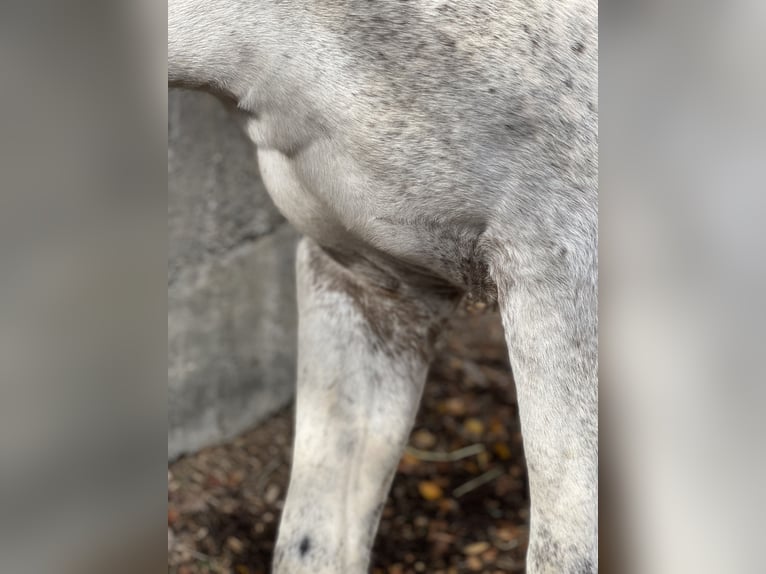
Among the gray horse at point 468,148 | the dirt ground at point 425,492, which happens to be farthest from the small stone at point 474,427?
the gray horse at point 468,148

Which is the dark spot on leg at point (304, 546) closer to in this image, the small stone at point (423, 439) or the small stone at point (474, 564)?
the small stone at point (474, 564)

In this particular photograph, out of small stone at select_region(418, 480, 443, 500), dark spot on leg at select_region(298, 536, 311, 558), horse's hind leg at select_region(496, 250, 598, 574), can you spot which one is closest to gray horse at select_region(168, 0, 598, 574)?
horse's hind leg at select_region(496, 250, 598, 574)

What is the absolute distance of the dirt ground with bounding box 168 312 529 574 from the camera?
120cm

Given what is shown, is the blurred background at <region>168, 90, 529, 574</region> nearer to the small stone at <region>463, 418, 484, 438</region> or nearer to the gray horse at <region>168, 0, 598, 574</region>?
the small stone at <region>463, 418, 484, 438</region>

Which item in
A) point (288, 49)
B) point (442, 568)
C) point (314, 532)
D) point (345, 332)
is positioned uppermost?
point (288, 49)

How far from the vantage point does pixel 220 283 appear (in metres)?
1.30

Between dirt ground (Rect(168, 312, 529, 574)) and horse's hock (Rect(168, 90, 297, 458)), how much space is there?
0.06 metres

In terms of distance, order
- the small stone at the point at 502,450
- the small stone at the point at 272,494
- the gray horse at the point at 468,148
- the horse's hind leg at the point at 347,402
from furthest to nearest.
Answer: the small stone at the point at 502,450, the small stone at the point at 272,494, the horse's hind leg at the point at 347,402, the gray horse at the point at 468,148

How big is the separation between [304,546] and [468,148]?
0.47m

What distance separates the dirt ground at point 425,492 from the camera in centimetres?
120
